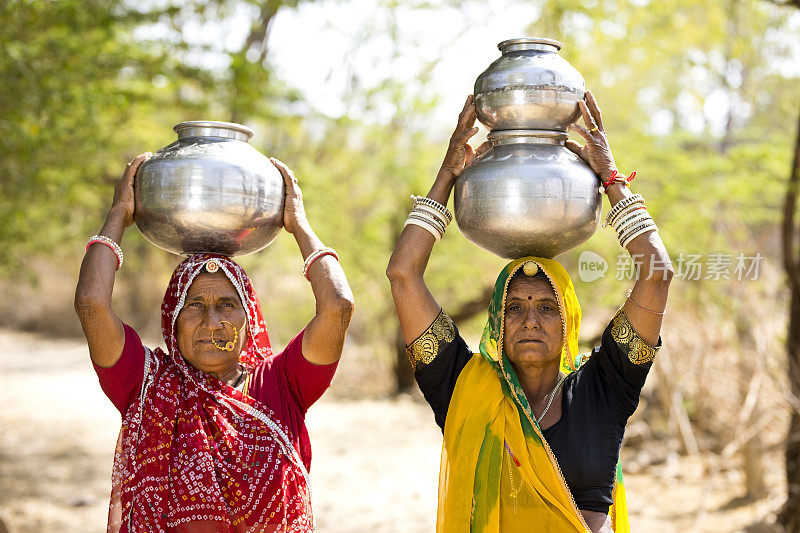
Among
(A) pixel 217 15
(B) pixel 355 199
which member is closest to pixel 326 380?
(A) pixel 217 15

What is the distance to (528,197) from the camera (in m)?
2.43

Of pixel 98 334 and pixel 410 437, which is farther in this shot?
pixel 410 437

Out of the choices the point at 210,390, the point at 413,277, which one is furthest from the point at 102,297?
the point at 413,277

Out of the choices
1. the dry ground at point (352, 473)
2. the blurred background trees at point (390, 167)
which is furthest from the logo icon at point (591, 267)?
the dry ground at point (352, 473)

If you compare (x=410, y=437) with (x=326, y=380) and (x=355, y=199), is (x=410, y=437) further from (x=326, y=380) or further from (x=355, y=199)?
(x=326, y=380)

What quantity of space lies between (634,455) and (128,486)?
6758mm

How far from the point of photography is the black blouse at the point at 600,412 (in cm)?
251

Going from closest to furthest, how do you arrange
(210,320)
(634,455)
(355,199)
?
1. (210,320)
2. (634,455)
3. (355,199)

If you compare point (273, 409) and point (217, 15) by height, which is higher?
point (217, 15)

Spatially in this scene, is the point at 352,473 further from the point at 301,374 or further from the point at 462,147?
the point at 462,147

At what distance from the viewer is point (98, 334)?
2.56 meters

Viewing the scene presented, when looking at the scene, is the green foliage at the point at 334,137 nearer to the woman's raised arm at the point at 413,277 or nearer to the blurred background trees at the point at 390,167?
the blurred background trees at the point at 390,167

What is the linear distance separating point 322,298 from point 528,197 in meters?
0.78

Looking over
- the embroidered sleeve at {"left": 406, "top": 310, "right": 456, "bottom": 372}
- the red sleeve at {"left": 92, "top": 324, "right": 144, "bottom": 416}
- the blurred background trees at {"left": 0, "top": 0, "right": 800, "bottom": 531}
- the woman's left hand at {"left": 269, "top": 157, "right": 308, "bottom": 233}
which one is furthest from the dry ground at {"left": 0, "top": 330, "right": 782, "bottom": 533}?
the woman's left hand at {"left": 269, "top": 157, "right": 308, "bottom": 233}
